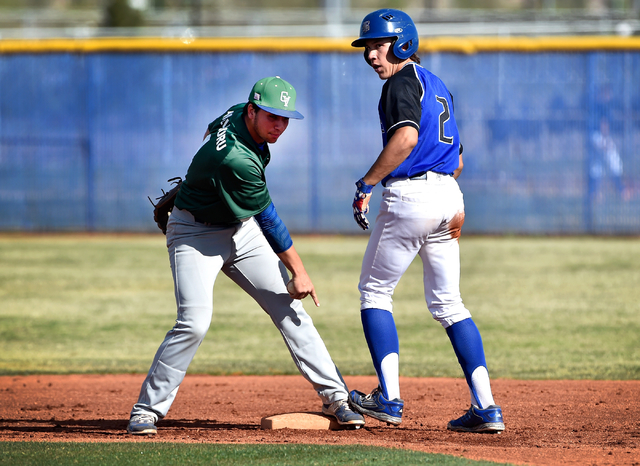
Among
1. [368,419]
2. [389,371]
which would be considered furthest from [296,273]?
[368,419]

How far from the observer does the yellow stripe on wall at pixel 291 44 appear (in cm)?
1722

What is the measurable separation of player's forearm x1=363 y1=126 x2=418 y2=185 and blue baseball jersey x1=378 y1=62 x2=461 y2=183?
0.04 meters

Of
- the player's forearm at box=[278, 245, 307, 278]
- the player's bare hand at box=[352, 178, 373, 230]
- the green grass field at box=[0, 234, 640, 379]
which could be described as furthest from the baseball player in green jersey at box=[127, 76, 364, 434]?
the green grass field at box=[0, 234, 640, 379]

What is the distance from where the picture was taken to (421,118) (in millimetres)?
4355

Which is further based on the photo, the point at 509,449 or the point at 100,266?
the point at 100,266

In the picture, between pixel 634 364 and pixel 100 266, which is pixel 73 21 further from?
pixel 634 364

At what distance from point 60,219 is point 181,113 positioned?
11.7 feet

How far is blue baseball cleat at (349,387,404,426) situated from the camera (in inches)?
176

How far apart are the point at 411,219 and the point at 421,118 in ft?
1.75

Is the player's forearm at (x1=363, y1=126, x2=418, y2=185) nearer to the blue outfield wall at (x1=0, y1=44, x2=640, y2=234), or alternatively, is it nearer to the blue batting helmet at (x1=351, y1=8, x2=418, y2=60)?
the blue batting helmet at (x1=351, y1=8, x2=418, y2=60)

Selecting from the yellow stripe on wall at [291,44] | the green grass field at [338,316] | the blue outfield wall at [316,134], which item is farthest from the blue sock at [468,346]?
the yellow stripe on wall at [291,44]

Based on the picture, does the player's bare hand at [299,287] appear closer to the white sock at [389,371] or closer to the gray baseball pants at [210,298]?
the gray baseball pants at [210,298]

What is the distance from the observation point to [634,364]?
7109 millimetres

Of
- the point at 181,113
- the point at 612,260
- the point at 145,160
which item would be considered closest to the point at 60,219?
the point at 145,160
